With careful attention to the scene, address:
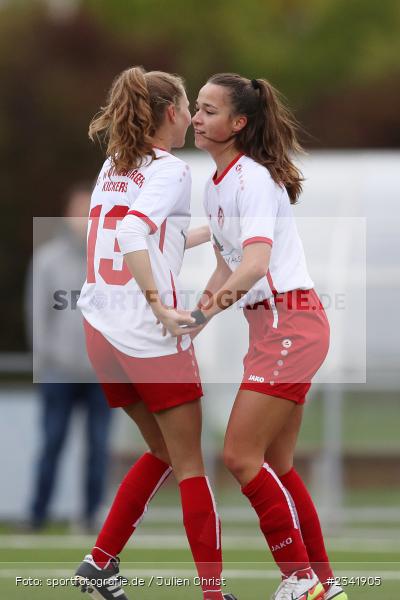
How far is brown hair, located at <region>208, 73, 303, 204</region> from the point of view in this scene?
17.5ft

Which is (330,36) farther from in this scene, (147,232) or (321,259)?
(147,232)

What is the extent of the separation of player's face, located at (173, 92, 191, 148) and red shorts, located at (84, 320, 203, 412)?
0.86 meters

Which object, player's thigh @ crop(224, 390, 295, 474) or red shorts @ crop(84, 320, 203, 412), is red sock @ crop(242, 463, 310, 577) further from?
red shorts @ crop(84, 320, 203, 412)

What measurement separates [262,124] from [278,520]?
1.62m

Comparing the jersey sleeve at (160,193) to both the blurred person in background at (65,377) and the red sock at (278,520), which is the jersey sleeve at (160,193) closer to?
the red sock at (278,520)

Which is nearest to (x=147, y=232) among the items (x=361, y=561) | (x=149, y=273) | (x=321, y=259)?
(x=149, y=273)

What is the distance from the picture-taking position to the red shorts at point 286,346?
5219 mm

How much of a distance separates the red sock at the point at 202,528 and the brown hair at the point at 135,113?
1329 millimetres

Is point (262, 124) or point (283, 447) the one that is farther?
point (283, 447)

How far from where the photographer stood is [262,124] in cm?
538

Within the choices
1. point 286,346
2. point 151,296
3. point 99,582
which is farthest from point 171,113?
point 99,582

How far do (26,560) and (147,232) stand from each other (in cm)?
326

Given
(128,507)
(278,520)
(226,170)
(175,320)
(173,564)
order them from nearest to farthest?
(175,320) < (278,520) < (226,170) < (128,507) < (173,564)

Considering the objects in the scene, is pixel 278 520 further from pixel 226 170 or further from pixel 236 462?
pixel 226 170
